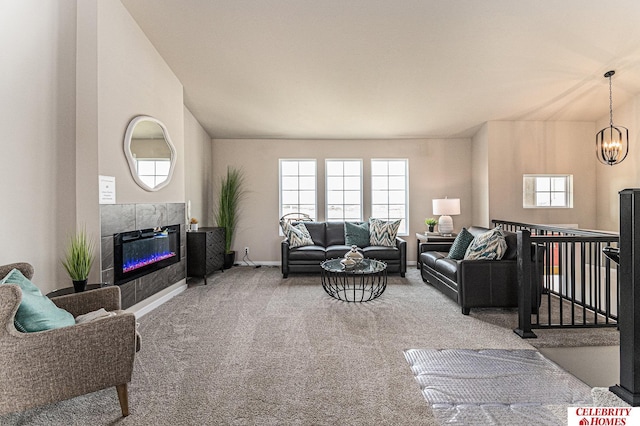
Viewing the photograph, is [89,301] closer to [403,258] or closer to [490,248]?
[490,248]

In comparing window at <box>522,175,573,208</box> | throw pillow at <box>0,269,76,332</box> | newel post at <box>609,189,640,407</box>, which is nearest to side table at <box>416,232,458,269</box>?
window at <box>522,175,573,208</box>

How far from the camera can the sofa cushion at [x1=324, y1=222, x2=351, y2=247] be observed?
5.89m

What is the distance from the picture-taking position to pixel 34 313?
1.70 metres

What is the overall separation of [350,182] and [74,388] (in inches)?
214

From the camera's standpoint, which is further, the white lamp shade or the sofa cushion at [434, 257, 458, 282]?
the white lamp shade

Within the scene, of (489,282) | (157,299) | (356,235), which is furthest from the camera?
(356,235)

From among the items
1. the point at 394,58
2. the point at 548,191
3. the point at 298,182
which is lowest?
the point at 548,191

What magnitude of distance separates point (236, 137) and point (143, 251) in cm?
332

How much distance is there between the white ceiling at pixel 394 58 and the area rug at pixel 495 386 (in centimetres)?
319

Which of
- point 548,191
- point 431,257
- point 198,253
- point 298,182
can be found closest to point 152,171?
point 198,253

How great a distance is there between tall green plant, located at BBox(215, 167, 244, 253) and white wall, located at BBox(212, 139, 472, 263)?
0.47ft

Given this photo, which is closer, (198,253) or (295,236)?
(198,253)

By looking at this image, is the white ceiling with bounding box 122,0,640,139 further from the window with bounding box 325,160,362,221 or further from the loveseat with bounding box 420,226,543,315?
the loveseat with bounding box 420,226,543,315

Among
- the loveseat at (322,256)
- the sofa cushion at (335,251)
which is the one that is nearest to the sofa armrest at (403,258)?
the loveseat at (322,256)
